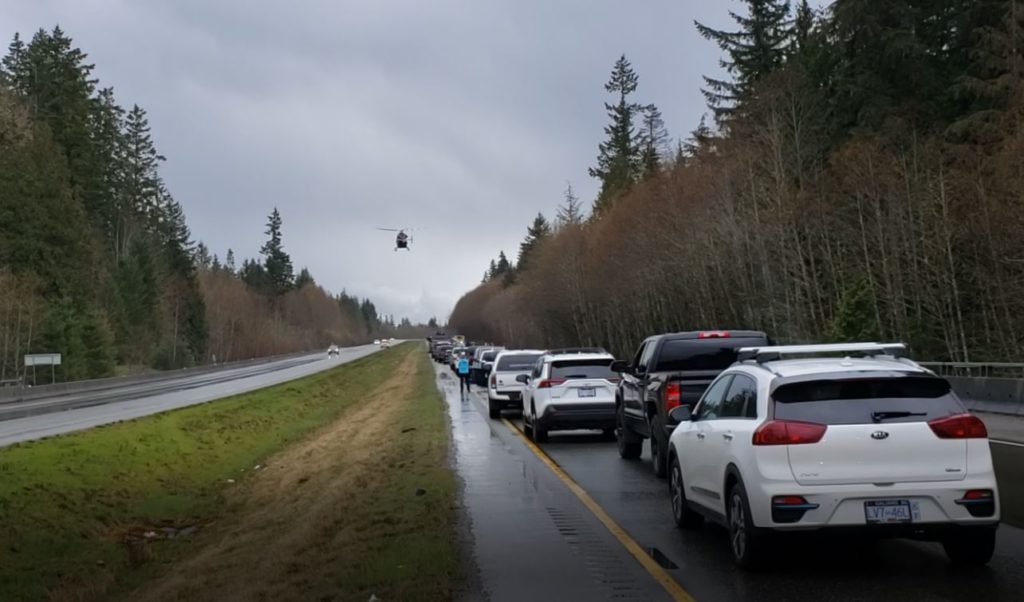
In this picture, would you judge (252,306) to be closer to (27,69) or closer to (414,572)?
(27,69)

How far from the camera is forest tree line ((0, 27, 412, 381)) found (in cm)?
6656

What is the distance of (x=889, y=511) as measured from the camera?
24.3ft

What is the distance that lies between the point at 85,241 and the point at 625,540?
73.4 meters

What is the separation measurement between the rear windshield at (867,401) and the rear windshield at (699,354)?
727 cm

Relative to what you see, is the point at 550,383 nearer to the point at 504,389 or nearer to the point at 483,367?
the point at 504,389

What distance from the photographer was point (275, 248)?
184m

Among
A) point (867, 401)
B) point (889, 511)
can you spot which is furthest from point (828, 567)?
point (867, 401)

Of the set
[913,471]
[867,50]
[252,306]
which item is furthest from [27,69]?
[252,306]

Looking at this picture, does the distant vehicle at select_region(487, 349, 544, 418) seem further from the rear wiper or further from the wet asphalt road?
the rear wiper

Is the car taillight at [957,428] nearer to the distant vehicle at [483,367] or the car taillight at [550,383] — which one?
the car taillight at [550,383]

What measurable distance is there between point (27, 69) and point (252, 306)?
97201 mm

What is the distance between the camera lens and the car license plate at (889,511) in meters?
7.42

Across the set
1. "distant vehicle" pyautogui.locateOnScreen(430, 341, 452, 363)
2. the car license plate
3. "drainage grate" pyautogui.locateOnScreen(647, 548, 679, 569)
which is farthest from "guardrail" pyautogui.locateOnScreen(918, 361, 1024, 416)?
"distant vehicle" pyautogui.locateOnScreen(430, 341, 452, 363)

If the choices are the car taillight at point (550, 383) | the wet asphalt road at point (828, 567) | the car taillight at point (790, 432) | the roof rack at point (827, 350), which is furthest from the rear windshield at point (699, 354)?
the car taillight at point (790, 432)
